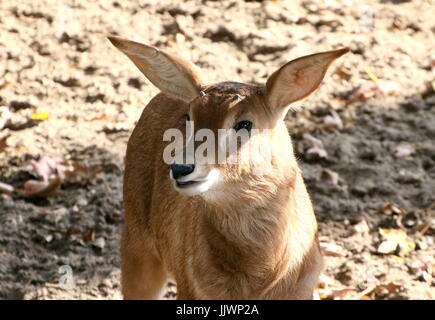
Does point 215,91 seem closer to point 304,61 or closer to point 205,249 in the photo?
point 304,61

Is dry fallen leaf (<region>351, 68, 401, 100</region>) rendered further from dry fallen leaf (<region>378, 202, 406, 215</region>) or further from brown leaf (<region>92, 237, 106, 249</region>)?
brown leaf (<region>92, 237, 106, 249</region>)

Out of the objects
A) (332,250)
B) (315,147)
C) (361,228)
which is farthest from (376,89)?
(332,250)

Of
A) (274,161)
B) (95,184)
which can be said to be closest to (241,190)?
(274,161)

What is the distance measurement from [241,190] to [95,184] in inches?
106

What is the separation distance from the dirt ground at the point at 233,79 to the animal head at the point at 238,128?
167cm

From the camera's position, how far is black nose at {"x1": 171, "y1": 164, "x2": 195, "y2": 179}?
4.50 m

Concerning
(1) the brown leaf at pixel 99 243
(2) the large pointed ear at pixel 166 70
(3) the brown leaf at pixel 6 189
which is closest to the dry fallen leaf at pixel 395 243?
(1) the brown leaf at pixel 99 243

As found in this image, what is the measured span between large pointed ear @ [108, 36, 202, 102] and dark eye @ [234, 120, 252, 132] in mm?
422

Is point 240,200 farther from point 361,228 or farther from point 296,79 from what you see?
point 361,228

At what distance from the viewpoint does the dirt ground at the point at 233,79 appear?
6.54m

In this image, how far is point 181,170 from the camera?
14.8 ft

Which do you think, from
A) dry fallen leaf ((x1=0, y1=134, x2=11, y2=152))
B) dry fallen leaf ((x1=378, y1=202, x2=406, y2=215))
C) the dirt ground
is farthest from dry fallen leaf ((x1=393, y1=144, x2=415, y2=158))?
dry fallen leaf ((x1=0, y1=134, x2=11, y2=152))

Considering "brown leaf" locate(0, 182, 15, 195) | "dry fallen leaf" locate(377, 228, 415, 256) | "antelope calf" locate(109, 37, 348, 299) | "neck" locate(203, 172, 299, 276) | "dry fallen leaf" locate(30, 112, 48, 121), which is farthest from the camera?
"dry fallen leaf" locate(30, 112, 48, 121)

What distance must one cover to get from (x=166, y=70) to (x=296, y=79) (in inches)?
30.8
